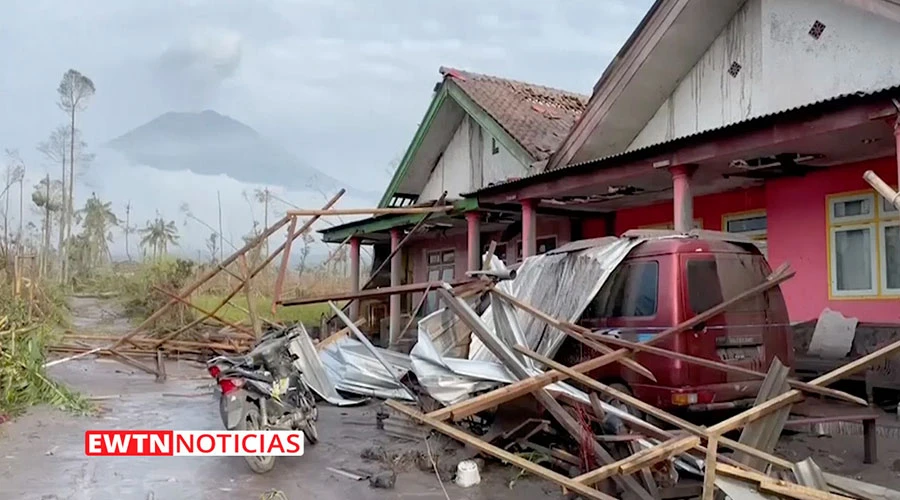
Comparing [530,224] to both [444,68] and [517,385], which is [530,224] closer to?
[444,68]

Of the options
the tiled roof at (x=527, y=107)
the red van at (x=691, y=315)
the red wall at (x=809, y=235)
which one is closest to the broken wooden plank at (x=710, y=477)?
the red van at (x=691, y=315)

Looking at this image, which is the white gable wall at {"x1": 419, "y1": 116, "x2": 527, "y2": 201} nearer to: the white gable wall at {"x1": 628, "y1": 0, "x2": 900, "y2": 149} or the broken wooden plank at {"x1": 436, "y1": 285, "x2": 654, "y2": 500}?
the white gable wall at {"x1": 628, "y1": 0, "x2": 900, "y2": 149}

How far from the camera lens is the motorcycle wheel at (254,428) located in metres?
6.66

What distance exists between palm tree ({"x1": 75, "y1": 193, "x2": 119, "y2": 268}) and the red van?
106 ft

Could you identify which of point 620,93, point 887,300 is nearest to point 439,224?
point 620,93

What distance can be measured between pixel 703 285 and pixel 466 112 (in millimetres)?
10879

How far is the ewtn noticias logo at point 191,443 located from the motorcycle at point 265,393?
0.11 m

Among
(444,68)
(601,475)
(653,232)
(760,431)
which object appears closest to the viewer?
(601,475)

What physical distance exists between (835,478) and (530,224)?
9.01 m

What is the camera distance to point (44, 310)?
1448 centimetres

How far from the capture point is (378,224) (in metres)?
17.9

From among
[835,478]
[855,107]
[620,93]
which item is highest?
[620,93]

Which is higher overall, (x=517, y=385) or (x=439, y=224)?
(x=439, y=224)

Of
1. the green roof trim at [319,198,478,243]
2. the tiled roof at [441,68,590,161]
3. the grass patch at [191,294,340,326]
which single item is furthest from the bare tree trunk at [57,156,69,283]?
the tiled roof at [441,68,590,161]
